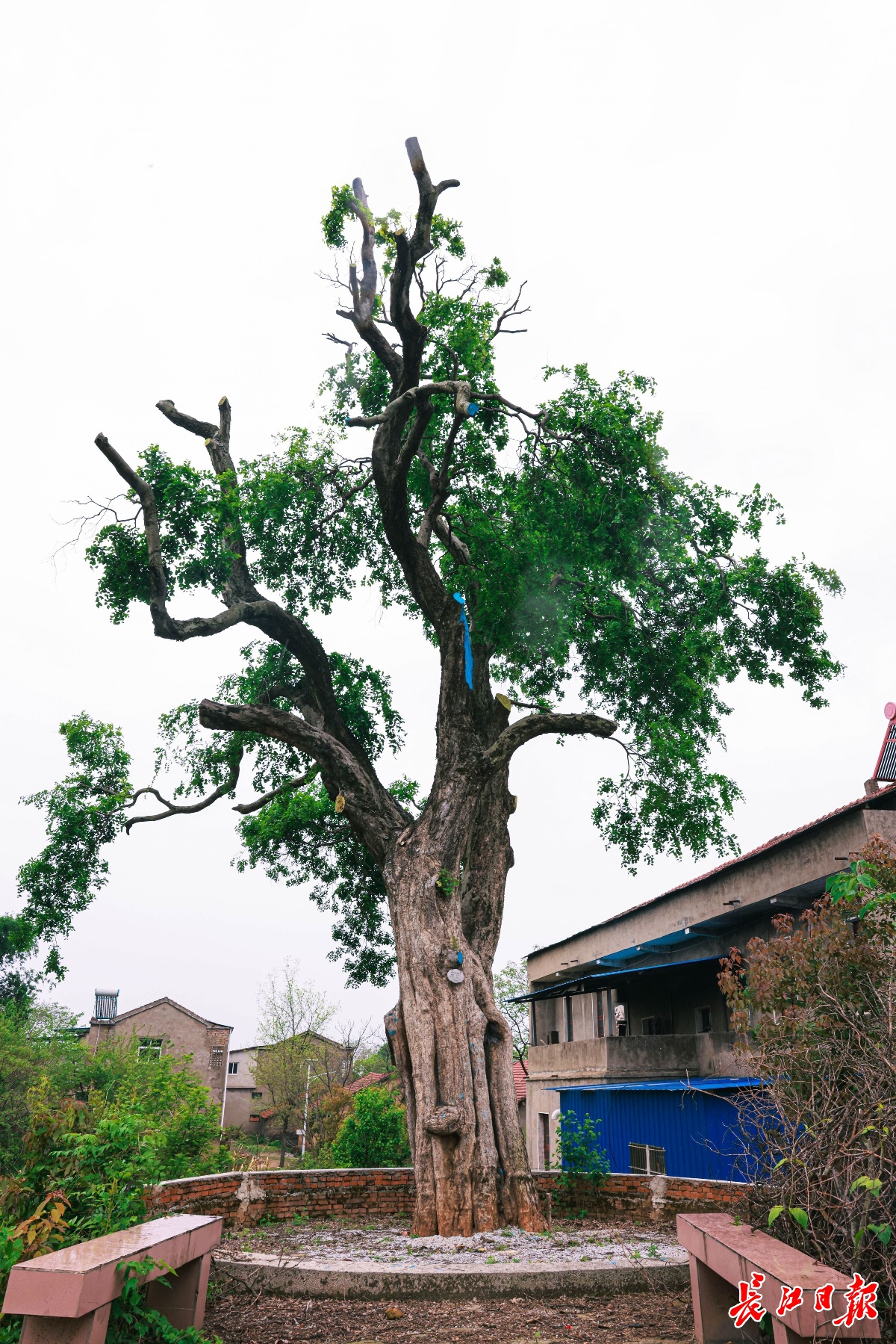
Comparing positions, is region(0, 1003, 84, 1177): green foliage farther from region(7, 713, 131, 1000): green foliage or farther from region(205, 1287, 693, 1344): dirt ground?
region(205, 1287, 693, 1344): dirt ground

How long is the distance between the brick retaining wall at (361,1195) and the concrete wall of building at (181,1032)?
100 ft

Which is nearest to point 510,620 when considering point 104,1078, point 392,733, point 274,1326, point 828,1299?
point 392,733

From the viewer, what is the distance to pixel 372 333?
447 inches

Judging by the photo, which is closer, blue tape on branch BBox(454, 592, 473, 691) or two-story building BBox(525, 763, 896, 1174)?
blue tape on branch BBox(454, 592, 473, 691)

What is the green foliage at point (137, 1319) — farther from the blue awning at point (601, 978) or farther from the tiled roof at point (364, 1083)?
the tiled roof at point (364, 1083)

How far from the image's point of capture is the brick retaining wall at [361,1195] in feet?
30.9

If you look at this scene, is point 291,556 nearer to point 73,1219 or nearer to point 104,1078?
point 73,1219

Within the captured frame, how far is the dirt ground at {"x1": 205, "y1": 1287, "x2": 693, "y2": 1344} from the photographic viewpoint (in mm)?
5590

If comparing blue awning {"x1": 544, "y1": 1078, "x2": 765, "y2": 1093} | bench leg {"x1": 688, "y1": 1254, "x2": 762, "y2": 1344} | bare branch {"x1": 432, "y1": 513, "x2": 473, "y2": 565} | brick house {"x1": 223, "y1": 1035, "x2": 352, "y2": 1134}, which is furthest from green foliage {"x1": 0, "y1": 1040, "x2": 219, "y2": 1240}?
brick house {"x1": 223, "y1": 1035, "x2": 352, "y2": 1134}

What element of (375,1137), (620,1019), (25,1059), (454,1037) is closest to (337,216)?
(454,1037)

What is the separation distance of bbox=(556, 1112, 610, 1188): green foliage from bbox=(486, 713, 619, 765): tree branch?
180 inches

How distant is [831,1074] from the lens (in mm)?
4676

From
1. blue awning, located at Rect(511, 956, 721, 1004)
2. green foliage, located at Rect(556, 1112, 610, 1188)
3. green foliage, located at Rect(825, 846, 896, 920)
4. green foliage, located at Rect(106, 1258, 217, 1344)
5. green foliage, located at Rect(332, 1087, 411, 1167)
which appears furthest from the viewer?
blue awning, located at Rect(511, 956, 721, 1004)

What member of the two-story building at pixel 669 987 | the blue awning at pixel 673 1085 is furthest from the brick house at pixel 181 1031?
the blue awning at pixel 673 1085
